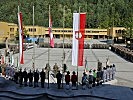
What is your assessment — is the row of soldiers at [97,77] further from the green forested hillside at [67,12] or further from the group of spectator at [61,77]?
the green forested hillside at [67,12]

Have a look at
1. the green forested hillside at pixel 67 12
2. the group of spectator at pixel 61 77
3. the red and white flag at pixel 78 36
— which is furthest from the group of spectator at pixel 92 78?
the green forested hillside at pixel 67 12

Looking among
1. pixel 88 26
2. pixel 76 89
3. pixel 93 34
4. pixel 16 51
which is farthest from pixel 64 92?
pixel 88 26

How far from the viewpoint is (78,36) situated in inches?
707

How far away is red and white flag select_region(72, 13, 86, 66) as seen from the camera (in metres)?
17.7

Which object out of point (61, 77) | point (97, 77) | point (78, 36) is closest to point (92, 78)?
point (97, 77)

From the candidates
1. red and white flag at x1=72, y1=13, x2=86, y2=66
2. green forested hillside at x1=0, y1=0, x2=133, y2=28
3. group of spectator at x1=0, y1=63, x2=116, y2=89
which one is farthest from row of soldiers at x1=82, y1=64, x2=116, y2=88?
green forested hillside at x1=0, y1=0, x2=133, y2=28

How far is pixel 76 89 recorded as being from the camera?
66.3ft

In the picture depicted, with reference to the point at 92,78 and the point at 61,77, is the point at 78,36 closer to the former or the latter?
the point at 61,77

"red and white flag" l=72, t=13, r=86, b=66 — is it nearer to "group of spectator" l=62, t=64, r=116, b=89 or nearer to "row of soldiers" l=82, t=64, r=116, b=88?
"group of spectator" l=62, t=64, r=116, b=89

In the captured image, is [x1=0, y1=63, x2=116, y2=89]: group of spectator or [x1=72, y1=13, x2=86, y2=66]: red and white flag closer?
[x1=72, y1=13, x2=86, y2=66]: red and white flag

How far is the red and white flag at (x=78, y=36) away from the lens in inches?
697

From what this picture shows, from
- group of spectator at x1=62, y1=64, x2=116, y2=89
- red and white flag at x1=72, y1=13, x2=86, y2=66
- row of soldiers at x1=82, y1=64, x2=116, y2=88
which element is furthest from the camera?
row of soldiers at x1=82, y1=64, x2=116, y2=88

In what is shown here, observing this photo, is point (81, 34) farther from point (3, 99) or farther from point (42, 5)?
point (42, 5)

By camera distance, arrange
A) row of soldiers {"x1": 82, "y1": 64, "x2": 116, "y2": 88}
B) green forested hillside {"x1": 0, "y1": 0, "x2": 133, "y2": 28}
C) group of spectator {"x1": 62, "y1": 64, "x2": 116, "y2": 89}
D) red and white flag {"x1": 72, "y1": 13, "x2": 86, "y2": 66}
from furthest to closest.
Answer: green forested hillside {"x1": 0, "y1": 0, "x2": 133, "y2": 28} → row of soldiers {"x1": 82, "y1": 64, "x2": 116, "y2": 88} → group of spectator {"x1": 62, "y1": 64, "x2": 116, "y2": 89} → red and white flag {"x1": 72, "y1": 13, "x2": 86, "y2": 66}
